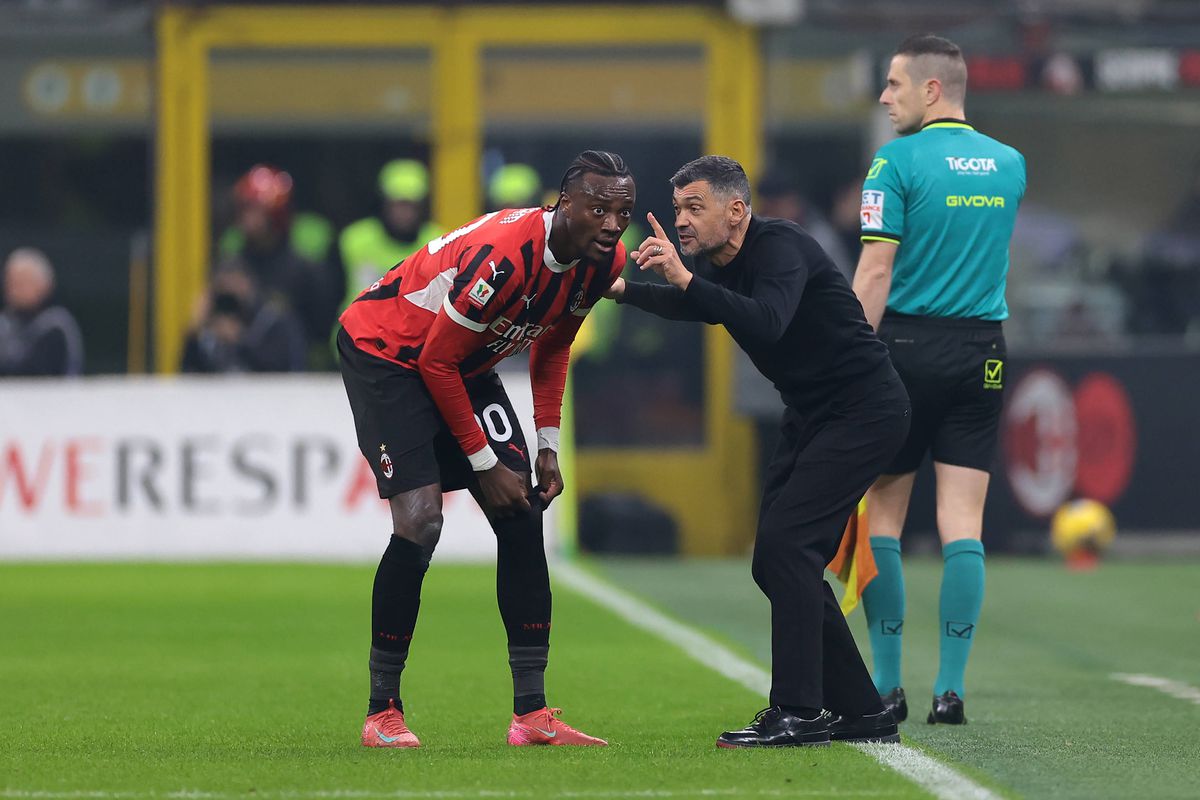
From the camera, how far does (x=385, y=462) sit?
649cm

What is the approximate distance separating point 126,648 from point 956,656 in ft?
12.8

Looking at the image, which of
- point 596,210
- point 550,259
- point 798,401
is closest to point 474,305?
point 550,259

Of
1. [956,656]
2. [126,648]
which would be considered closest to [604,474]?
[126,648]

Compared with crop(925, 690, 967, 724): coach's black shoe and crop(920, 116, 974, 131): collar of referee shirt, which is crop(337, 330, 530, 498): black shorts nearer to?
crop(925, 690, 967, 724): coach's black shoe

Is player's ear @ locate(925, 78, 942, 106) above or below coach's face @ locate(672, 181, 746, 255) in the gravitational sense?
above

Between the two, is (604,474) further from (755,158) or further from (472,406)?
(472,406)

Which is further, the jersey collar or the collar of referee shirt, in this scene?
the collar of referee shirt

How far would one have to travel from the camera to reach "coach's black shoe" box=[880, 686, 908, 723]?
7.17m

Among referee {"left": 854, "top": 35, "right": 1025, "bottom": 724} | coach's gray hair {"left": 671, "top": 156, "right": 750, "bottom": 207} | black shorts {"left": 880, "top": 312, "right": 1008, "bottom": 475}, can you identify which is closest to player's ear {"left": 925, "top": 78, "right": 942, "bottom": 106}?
referee {"left": 854, "top": 35, "right": 1025, "bottom": 724}

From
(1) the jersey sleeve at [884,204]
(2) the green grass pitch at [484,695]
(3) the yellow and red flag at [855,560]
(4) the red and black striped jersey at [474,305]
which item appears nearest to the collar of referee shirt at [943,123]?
(1) the jersey sleeve at [884,204]

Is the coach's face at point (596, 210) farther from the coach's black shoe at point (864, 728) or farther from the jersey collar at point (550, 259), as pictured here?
the coach's black shoe at point (864, 728)

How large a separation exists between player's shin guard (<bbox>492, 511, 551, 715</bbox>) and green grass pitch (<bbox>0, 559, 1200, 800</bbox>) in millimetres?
251

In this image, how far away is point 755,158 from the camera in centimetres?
1653

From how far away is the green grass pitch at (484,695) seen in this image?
229 inches
